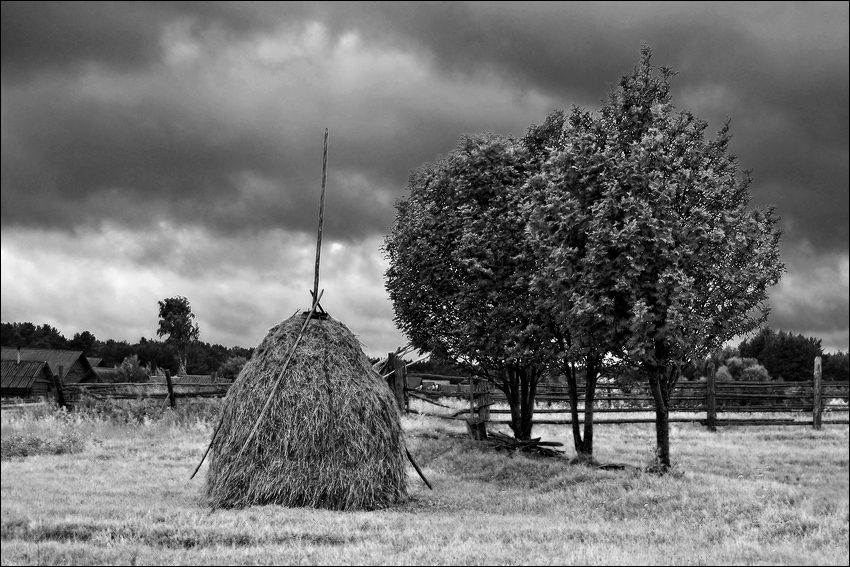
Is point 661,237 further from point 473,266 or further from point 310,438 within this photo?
point 310,438

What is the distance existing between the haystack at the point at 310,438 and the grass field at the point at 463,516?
24.6 inches

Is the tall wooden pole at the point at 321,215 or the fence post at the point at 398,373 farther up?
the tall wooden pole at the point at 321,215

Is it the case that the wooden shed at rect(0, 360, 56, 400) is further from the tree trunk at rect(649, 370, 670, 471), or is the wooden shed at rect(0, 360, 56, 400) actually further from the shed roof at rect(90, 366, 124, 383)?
the tree trunk at rect(649, 370, 670, 471)

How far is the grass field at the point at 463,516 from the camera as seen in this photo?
9613 mm

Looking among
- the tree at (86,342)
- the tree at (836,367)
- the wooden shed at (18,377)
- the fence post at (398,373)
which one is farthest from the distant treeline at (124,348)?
the tree at (836,367)

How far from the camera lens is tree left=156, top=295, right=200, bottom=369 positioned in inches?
3013

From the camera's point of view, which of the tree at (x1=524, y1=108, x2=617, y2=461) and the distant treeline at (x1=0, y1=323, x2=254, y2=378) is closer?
the tree at (x1=524, y1=108, x2=617, y2=461)

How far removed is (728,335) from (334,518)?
10721 millimetres

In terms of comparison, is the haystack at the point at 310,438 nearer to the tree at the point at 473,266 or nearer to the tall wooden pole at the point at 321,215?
the tall wooden pole at the point at 321,215

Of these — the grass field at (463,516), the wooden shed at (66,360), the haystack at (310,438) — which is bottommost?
the grass field at (463,516)

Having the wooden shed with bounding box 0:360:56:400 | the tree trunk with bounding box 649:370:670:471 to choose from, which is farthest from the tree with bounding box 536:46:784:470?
the wooden shed with bounding box 0:360:56:400

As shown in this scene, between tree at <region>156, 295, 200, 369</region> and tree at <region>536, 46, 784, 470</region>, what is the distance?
64.1 meters

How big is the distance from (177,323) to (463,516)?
221 feet

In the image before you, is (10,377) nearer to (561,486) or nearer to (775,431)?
(561,486)
